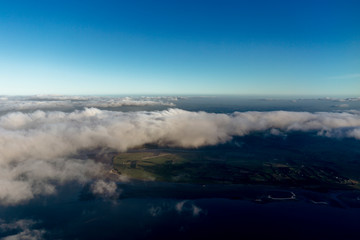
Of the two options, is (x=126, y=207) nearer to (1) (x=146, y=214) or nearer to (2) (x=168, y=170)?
(1) (x=146, y=214)

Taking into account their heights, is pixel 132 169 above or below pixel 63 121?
below

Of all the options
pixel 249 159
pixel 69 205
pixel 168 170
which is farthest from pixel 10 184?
pixel 249 159

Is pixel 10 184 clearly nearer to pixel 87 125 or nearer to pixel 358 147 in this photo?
pixel 87 125

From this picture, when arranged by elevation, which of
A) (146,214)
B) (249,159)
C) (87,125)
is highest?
(87,125)

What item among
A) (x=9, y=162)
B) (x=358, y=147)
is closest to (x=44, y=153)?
(x=9, y=162)

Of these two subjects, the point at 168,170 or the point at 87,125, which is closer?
the point at 168,170

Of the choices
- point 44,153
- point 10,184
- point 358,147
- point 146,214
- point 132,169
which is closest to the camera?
point 146,214

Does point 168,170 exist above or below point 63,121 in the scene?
below

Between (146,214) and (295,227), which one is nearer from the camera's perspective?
(295,227)

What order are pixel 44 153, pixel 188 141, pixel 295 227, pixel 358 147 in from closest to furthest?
1. pixel 295 227
2. pixel 44 153
3. pixel 358 147
4. pixel 188 141
